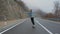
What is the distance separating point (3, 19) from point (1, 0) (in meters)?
13.2

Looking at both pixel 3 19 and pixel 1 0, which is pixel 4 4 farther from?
pixel 3 19

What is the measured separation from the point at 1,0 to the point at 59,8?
50.6 meters

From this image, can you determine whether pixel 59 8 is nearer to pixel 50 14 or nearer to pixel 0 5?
pixel 50 14

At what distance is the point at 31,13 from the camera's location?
21.5m

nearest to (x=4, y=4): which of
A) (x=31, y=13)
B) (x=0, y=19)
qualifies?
(x=0, y=19)

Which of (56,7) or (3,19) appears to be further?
(56,7)

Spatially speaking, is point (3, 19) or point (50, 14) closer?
point (3, 19)

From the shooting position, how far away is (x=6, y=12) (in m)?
57.0

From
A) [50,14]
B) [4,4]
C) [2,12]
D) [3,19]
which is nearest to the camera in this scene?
[3,19]

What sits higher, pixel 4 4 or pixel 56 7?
pixel 4 4

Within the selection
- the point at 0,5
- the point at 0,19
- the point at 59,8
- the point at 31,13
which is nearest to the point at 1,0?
the point at 0,5

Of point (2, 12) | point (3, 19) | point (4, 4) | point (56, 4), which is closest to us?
point (3, 19)

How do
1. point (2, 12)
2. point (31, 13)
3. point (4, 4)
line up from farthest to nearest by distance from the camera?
point (4, 4)
point (2, 12)
point (31, 13)

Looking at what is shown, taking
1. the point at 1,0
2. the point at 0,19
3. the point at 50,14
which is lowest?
the point at 50,14
